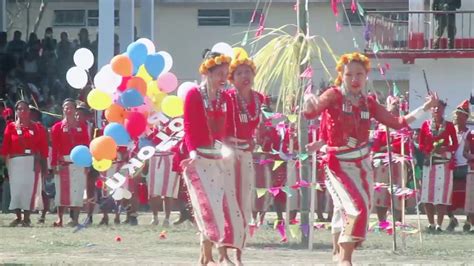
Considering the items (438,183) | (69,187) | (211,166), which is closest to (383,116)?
(211,166)

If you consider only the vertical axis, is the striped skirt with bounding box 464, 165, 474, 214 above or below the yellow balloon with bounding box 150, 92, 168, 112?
below

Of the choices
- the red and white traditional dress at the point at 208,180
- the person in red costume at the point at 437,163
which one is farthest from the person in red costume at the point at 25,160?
the red and white traditional dress at the point at 208,180

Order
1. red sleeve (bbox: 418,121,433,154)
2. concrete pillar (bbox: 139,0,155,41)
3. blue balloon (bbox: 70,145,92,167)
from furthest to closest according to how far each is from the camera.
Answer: concrete pillar (bbox: 139,0,155,41) < red sleeve (bbox: 418,121,433,154) < blue balloon (bbox: 70,145,92,167)

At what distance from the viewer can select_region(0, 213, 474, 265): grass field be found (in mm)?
15197

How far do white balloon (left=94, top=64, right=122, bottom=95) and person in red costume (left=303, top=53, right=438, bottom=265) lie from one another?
4.23m

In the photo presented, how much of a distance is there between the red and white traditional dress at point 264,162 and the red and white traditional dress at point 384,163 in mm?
1454

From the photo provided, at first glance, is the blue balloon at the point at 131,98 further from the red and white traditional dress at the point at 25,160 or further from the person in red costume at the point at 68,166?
the red and white traditional dress at the point at 25,160

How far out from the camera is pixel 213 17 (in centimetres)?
3962

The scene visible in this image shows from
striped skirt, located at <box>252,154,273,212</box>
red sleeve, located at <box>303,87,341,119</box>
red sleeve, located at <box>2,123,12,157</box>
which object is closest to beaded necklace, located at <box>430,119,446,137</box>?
striped skirt, located at <box>252,154,273,212</box>

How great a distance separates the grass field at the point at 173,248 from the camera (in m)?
15.2

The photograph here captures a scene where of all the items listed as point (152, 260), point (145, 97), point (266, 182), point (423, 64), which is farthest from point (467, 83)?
point (152, 260)

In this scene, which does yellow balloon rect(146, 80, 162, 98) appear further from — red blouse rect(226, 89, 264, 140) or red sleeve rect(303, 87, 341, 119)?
red sleeve rect(303, 87, 341, 119)

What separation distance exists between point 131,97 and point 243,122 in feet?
10.4

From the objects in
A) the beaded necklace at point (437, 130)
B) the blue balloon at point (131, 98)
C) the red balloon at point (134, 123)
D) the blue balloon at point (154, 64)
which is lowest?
the beaded necklace at point (437, 130)
